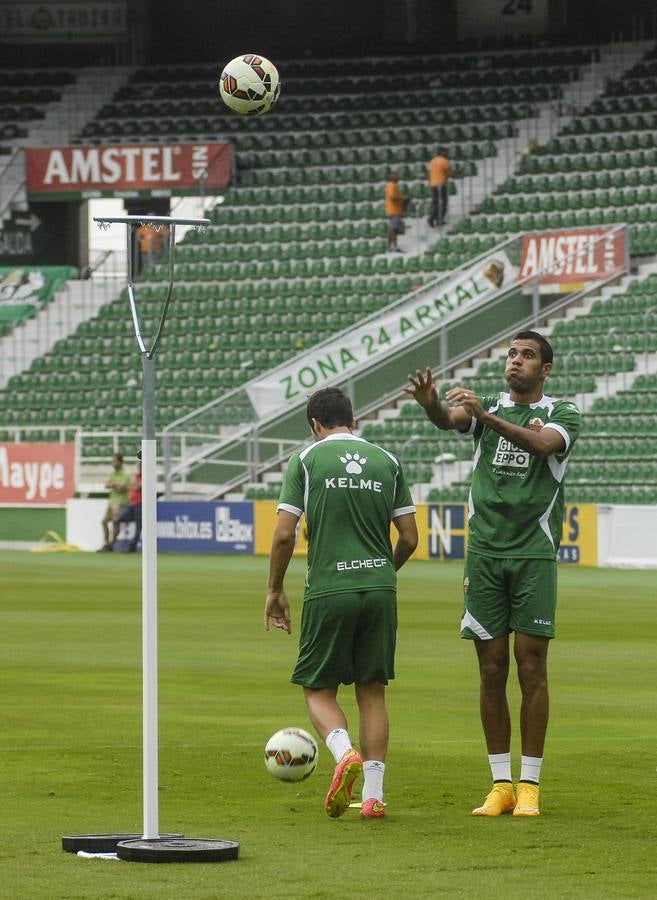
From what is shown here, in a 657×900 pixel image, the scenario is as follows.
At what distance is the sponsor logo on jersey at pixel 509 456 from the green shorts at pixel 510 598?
0.45 meters

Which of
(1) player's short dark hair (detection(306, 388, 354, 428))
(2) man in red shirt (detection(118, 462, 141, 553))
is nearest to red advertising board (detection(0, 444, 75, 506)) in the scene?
(2) man in red shirt (detection(118, 462, 141, 553))

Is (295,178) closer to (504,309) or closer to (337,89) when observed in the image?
(337,89)

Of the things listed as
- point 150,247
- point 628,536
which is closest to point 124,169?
point 150,247

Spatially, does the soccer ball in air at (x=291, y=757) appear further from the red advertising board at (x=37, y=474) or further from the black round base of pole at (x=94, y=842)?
the red advertising board at (x=37, y=474)

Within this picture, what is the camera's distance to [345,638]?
835cm

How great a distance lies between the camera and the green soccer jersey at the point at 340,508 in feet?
27.4

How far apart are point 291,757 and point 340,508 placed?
3.76 ft

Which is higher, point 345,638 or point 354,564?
point 354,564

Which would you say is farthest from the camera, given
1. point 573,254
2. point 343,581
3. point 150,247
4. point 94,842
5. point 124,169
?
point 124,169

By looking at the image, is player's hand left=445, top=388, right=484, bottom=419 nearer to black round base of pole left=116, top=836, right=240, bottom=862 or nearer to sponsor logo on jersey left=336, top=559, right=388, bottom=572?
sponsor logo on jersey left=336, top=559, right=388, bottom=572

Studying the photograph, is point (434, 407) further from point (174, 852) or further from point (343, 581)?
point (174, 852)

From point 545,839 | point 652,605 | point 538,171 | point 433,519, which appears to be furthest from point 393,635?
point 538,171

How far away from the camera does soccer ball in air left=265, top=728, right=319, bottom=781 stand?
27.2 feet

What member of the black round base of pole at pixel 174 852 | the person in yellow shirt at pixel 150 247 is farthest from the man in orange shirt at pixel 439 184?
the black round base of pole at pixel 174 852
